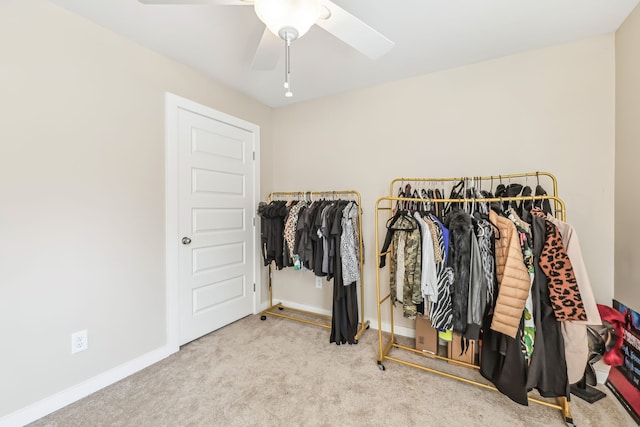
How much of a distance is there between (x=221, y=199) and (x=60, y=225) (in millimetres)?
1237

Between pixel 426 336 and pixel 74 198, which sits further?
pixel 426 336

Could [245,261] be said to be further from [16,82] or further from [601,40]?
[601,40]

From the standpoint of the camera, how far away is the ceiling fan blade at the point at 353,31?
1.23 m

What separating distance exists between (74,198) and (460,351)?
9.95 ft

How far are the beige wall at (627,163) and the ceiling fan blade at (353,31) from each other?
1.64m

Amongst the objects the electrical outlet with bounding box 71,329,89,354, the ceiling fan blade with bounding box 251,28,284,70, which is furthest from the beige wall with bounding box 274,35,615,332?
the electrical outlet with bounding box 71,329,89,354

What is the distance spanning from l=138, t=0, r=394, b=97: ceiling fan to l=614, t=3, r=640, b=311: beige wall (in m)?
1.64

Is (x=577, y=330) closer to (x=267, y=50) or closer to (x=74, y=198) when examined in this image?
(x=267, y=50)

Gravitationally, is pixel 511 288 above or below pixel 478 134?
below

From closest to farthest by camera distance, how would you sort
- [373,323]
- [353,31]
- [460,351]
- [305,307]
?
[353,31]
[460,351]
[373,323]
[305,307]

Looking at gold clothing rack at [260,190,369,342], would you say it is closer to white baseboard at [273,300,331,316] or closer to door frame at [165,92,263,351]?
white baseboard at [273,300,331,316]

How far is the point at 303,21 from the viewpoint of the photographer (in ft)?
3.84

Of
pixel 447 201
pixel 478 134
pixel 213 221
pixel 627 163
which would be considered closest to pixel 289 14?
pixel 447 201

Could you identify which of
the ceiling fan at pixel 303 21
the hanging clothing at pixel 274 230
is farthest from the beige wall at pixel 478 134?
the ceiling fan at pixel 303 21
